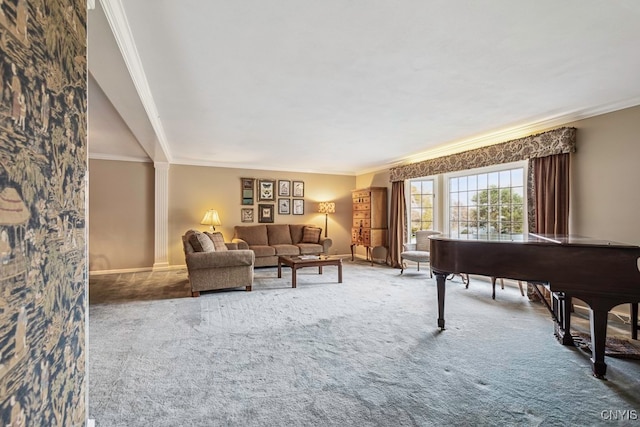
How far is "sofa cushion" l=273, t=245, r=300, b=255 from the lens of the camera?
6.38 meters

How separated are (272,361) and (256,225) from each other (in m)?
4.91

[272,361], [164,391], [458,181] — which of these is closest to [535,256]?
[272,361]

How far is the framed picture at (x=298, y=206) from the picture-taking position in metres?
7.54

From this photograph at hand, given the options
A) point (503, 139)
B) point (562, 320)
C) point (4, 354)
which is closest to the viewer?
point (4, 354)

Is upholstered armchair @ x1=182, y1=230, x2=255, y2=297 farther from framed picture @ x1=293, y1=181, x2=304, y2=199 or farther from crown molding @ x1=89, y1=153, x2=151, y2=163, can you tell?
framed picture @ x1=293, y1=181, x2=304, y2=199

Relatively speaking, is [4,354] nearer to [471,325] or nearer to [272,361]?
[272,361]

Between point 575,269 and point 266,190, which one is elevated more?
point 266,190

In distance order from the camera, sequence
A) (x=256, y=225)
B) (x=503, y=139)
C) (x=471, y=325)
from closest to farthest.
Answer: (x=471, y=325) < (x=503, y=139) < (x=256, y=225)

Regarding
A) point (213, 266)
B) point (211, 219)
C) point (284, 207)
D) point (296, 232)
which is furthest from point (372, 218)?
point (213, 266)

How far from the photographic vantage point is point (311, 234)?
7.10 m

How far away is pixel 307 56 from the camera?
236cm

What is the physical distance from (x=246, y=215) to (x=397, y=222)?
3.34 meters

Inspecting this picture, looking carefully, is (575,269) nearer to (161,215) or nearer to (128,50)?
(128,50)

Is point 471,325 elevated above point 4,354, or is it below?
below
